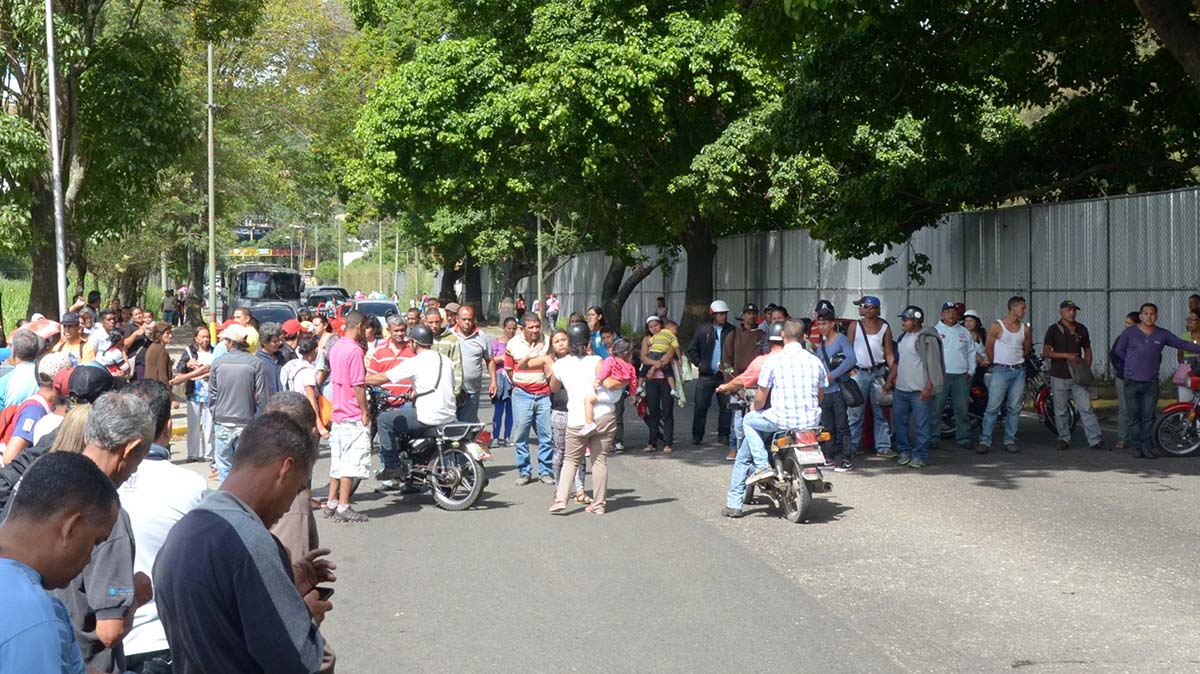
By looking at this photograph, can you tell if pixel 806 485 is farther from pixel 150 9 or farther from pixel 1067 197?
pixel 150 9

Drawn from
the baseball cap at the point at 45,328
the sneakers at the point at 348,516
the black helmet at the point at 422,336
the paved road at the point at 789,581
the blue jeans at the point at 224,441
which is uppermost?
the baseball cap at the point at 45,328

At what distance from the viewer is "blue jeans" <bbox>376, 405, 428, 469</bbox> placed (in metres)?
12.0

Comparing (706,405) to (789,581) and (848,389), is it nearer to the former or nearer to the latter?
(848,389)

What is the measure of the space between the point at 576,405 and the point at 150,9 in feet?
111

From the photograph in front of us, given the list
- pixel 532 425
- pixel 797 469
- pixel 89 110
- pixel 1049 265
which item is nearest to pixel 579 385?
pixel 797 469

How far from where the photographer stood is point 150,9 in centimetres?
4094

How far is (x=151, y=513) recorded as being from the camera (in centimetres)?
474

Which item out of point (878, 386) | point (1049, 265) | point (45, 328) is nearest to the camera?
point (45, 328)

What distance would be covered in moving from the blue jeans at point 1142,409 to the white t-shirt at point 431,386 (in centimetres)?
777

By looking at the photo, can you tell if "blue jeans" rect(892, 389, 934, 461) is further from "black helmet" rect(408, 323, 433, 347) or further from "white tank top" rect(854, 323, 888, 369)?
"black helmet" rect(408, 323, 433, 347)

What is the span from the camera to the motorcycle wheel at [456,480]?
38.7 ft

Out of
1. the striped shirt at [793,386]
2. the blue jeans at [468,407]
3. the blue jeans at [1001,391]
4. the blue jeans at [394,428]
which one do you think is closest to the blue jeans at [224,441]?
the blue jeans at [394,428]

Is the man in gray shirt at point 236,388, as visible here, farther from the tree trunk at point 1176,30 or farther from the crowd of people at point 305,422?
the tree trunk at point 1176,30

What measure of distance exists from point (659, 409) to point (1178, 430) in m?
5.86
